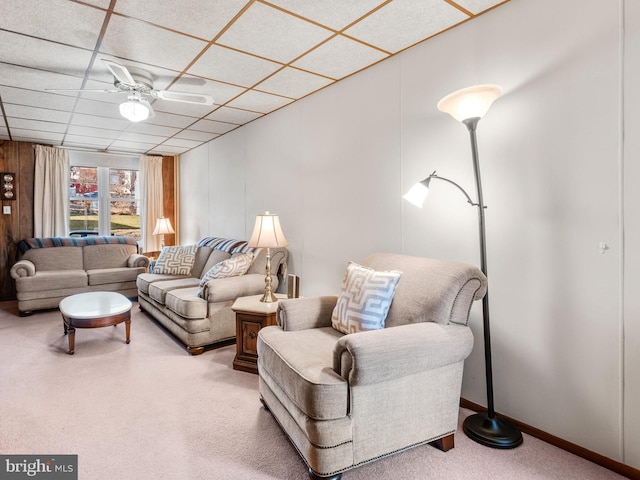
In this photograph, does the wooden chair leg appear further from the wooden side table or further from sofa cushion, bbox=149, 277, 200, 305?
sofa cushion, bbox=149, 277, 200, 305

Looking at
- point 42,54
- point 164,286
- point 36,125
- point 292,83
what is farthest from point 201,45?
point 36,125

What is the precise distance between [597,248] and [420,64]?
162 cm

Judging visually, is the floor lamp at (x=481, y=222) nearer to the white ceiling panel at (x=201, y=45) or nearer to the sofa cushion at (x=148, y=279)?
the white ceiling panel at (x=201, y=45)

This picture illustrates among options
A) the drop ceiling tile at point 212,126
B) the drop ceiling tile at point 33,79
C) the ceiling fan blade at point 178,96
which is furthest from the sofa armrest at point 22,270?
the ceiling fan blade at point 178,96

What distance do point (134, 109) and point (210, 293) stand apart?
1679 mm

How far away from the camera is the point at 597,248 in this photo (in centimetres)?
175

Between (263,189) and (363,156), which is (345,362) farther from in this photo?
(263,189)

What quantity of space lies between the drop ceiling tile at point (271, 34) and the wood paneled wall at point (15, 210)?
4.85m

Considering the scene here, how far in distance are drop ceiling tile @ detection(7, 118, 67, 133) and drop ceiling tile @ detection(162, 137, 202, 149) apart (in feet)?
4.36

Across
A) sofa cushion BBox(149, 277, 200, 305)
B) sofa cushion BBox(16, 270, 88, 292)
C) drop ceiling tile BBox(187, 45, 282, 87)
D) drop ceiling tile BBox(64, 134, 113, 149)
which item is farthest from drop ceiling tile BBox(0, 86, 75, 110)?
sofa cushion BBox(16, 270, 88, 292)

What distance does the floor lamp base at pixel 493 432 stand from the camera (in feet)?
6.22

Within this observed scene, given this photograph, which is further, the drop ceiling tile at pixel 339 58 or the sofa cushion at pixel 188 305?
the sofa cushion at pixel 188 305

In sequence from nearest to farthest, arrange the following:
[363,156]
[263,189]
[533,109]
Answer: [533,109] < [363,156] < [263,189]

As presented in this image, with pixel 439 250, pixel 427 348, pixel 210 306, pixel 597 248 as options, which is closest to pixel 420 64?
pixel 439 250
